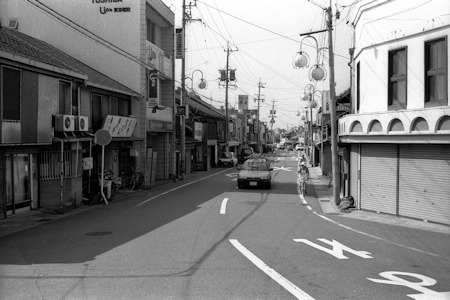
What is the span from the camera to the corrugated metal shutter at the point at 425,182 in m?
12.9

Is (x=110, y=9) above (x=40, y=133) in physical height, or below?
above

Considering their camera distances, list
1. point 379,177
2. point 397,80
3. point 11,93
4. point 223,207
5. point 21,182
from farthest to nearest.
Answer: point 223,207, point 379,177, point 21,182, point 397,80, point 11,93

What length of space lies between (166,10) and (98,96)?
39.0 ft

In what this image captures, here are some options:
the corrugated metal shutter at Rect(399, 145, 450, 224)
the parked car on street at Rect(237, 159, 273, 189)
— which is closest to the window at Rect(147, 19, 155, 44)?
the parked car on street at Rect(237, 159, 273, 189)

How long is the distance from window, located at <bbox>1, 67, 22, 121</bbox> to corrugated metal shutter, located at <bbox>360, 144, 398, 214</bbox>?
12.6 metres

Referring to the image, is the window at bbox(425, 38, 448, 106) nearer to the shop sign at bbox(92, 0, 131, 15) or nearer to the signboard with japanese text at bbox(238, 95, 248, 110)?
the shop sign at bbox(92, 0, 131, 15)

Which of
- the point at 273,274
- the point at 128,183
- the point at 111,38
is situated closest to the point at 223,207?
the point at 128,183

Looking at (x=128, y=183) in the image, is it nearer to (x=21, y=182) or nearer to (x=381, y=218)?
(x=21, y=182)

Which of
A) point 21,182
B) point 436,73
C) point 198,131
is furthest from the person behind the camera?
point 198,131

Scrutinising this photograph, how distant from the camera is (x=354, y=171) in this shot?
17234mm

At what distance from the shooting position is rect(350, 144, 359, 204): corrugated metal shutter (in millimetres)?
16883

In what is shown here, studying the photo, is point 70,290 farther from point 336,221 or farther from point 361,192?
point 361,192

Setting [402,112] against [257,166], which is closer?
[402,112]

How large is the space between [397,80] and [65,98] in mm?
13034
